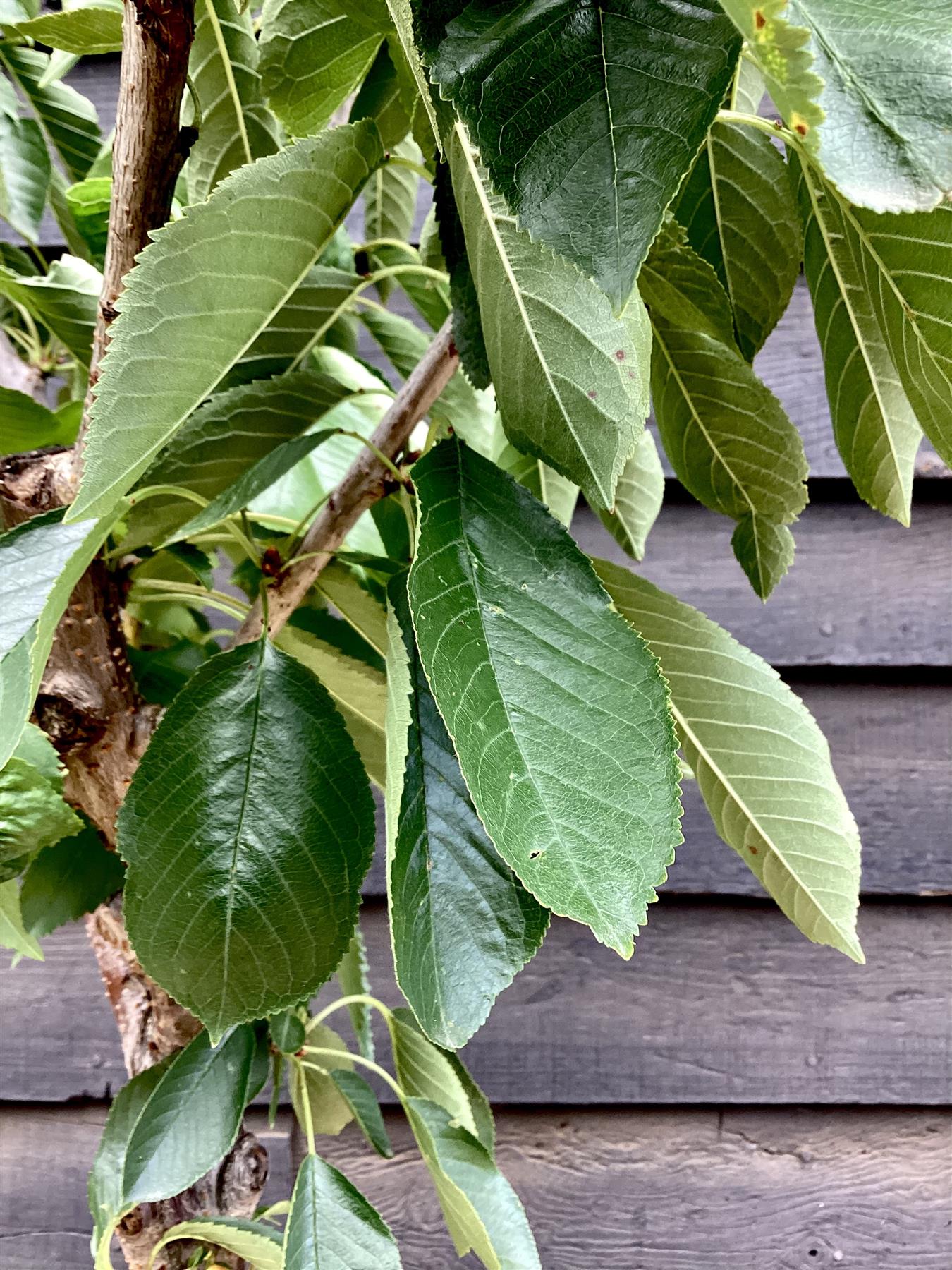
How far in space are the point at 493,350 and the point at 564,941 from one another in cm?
59

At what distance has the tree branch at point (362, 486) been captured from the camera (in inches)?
11.9

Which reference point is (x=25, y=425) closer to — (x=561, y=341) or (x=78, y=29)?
(x=78, y=29)

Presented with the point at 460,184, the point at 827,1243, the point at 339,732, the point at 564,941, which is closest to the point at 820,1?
the point at 460,184

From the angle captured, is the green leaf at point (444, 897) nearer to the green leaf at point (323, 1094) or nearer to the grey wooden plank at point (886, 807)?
the green leaf at point (323, 1094)

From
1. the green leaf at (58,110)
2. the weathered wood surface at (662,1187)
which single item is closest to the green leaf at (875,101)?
the green leaf at (58,110)

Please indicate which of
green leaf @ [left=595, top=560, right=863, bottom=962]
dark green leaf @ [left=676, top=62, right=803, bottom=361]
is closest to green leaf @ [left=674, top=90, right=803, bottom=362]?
dark green leaf @ [left=676, top=62, right=803, bottom=361]

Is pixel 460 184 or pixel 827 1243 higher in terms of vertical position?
pixel 460 184

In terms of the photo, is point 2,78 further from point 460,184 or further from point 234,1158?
point 234,1158

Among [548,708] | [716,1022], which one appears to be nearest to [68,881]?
[548,708]

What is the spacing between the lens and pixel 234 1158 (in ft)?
1.34

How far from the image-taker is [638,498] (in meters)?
0.42

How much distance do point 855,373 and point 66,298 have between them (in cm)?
28

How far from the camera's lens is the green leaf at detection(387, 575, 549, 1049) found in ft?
0.76

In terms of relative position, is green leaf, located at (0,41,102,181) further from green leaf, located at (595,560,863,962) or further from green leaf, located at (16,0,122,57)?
green leaf, located at (595,560,863,962)
